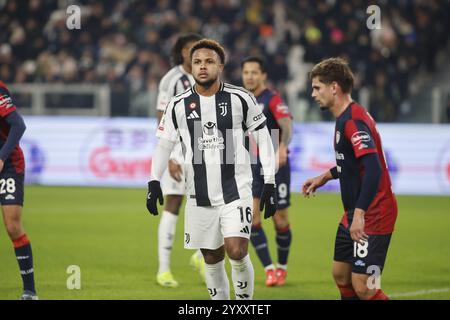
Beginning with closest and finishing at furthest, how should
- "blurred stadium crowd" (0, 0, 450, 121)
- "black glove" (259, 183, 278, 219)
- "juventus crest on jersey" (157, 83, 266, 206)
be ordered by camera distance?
1. "black glove" (259, 183, 278, 219)
2. "juventus crest on jersey" (157, 83, 266, 206)
3. "blurred stadium crowd" (0, 0, 450, 121)

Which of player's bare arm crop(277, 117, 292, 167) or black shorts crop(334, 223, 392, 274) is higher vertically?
player's bare arm crop(277, 117, 292, 167)

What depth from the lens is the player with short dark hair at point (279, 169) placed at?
9297mm

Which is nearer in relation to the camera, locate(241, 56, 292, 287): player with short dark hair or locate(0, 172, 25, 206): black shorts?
locate(0, 172, 25, 206): black shorts

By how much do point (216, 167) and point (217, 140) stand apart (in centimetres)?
22

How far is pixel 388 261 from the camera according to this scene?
1074 cm

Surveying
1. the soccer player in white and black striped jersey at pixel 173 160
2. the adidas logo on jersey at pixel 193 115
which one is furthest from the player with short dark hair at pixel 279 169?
the adidas logo on jersey at pixel 193 115

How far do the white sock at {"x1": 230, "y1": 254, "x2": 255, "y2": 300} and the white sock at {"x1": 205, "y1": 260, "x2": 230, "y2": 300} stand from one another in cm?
13

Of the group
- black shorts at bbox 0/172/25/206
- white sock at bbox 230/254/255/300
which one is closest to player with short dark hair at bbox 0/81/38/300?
black shorts at bbox 0/172/25/206

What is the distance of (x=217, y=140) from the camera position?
22.2ft

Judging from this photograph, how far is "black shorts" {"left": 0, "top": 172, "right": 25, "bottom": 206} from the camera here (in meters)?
7.52

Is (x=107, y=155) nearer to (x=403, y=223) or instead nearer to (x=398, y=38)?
(x=403, y=223)

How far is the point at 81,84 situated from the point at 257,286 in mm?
12796

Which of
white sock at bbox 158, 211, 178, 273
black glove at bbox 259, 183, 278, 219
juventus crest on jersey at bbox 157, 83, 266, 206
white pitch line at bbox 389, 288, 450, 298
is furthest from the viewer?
white sock at bbox 158, 211, 178, 273

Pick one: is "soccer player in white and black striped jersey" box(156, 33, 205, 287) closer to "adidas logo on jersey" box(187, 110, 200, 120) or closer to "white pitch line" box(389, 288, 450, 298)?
"white pitch line" box(389, 288, 450, 298)
